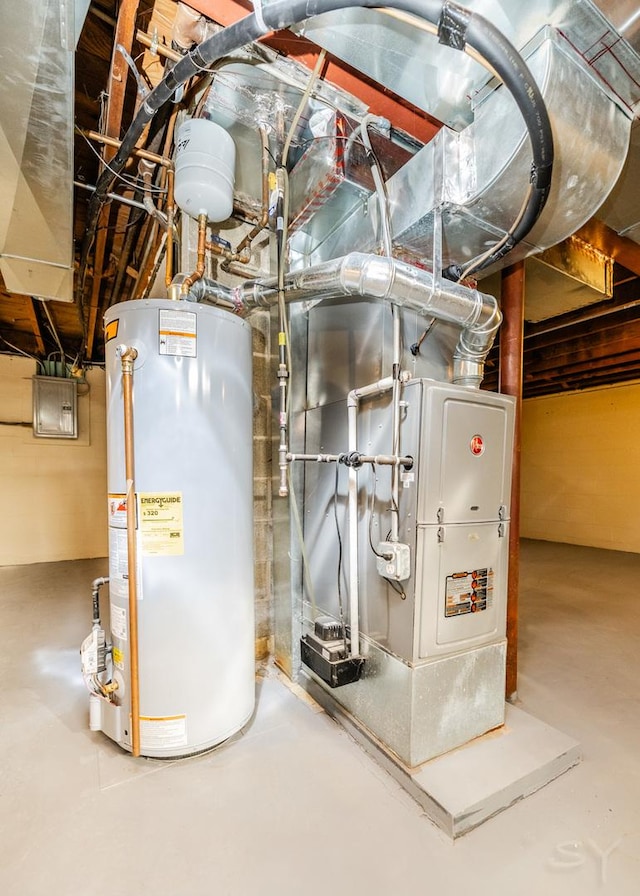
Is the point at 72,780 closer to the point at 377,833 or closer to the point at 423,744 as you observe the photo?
the point at 377,833

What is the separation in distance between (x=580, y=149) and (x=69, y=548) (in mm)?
6379

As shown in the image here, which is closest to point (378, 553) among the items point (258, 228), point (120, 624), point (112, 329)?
point (120, 624)

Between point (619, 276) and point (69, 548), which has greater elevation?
point (619, 276)

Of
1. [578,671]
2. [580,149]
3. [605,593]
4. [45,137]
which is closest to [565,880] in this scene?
[578,671]

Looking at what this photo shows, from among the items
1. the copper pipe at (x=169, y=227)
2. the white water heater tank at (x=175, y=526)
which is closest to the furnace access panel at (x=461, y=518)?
the white water heater tank at (x=175, y=526)

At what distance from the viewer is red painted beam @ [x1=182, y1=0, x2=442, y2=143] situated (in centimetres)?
139

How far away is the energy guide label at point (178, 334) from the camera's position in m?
1.48

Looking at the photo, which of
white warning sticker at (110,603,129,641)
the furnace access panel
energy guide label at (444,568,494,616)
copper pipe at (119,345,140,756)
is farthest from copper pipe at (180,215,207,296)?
energy guide label at (444,568,494,616)

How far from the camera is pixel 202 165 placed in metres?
1.65

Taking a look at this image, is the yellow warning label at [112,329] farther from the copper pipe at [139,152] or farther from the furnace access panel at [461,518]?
the furnace access panel at [461,518]

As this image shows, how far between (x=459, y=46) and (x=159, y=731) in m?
2.43

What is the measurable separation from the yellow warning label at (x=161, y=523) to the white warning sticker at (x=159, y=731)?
64 cm

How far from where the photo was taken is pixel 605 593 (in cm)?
394

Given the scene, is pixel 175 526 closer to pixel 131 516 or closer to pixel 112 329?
pixel 131 516
